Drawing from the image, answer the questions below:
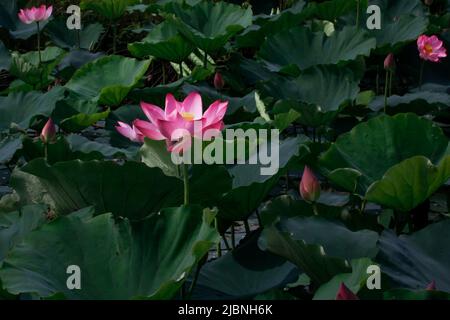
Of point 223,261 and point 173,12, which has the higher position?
point 173,12

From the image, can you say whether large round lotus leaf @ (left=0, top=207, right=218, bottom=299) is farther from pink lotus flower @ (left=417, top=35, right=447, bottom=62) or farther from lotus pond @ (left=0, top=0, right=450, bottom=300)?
pink lotus flower @ (left=417, top=35, right=447, bottom=62)

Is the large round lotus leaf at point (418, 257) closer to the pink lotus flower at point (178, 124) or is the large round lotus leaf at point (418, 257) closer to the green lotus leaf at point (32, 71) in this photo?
the pink lotus flower at point (178, 124)

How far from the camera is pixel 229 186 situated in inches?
61.2

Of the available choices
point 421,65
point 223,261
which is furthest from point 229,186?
point 421,65

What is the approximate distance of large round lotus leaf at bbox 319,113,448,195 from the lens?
70.5 inches

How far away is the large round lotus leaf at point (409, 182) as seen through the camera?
1.57m

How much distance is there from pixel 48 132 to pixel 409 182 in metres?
0.69

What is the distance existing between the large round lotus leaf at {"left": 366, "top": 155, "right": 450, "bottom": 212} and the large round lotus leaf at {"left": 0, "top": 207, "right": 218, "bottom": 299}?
1.27 feet

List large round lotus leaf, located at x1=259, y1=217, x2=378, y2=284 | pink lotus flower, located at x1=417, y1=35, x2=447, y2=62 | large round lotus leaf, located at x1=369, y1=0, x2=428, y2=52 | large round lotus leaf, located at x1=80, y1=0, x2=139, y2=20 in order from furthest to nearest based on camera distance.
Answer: large round lotus leaf, located at x1=80, y1=0, x2=139, y2=20, large round lotus leaf, located at x1=369, y1=0, x2=428, y2=52, pink lotus flower, located at x1=417, y1=35, x2=447, y2=62, large round lotus leaf, located at x1=259, y1=217, x2=378, y2=284

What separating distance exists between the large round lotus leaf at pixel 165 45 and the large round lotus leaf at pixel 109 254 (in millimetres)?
1603

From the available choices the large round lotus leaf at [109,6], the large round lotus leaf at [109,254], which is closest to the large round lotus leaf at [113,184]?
the large round lotus leaf at [109,254]

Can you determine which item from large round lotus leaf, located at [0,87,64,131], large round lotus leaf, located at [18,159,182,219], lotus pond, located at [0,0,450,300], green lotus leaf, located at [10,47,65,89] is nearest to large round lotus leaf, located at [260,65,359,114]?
lotus pond, located at [0,0,450,300]

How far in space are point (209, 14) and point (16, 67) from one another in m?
0.71
